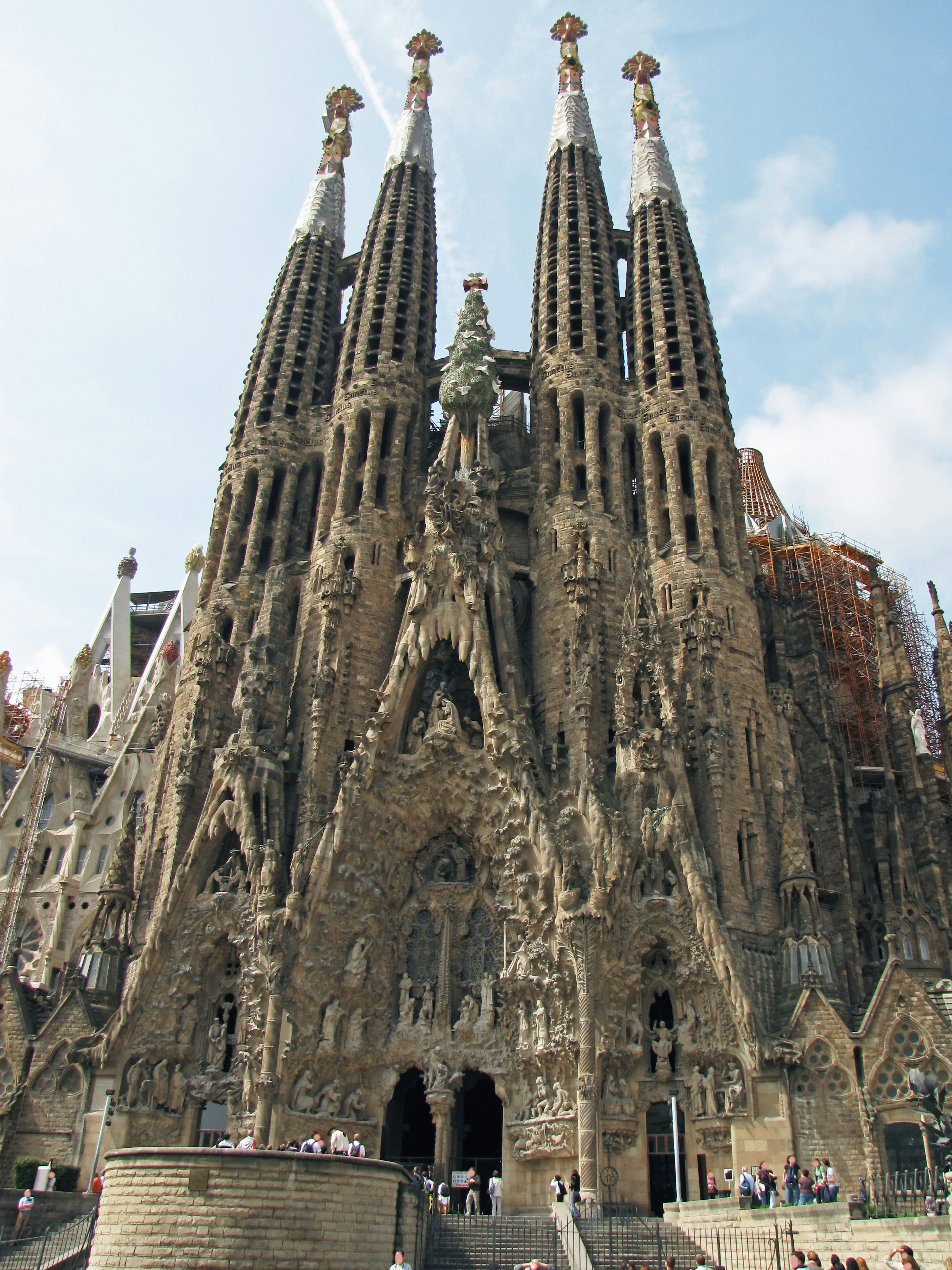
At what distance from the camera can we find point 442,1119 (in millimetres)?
24203

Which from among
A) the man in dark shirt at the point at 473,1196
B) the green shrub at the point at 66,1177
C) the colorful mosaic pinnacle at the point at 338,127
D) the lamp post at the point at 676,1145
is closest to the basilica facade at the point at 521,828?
the lamp post at the point at 676,1145

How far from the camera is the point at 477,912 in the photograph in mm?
26672

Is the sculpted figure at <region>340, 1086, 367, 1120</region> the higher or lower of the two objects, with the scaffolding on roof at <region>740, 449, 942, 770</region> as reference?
lower

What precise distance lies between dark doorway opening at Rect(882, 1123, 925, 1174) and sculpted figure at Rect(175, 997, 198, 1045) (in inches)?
589

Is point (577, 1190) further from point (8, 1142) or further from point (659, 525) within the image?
point (659, 525)

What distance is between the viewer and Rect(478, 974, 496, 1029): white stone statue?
24984mm

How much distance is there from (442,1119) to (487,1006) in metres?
2.61

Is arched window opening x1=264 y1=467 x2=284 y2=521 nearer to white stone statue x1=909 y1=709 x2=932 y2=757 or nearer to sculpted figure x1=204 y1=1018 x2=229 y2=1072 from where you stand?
sculpted figure x1=204 y1=1018 x2=229 y2=1072

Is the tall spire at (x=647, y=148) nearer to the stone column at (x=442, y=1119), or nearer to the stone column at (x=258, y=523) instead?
the stone column at (x=258, y=523)

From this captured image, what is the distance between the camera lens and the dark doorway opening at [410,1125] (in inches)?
1013

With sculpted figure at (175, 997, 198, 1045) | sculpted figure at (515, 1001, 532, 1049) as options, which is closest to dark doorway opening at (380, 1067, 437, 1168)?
sculpted figure at (515, 1001, 532, 1049)

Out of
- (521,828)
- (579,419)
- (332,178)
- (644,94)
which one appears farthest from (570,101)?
(521,828)

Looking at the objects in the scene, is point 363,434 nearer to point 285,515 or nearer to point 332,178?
point 285,515

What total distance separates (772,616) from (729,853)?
Result: 10.1m
